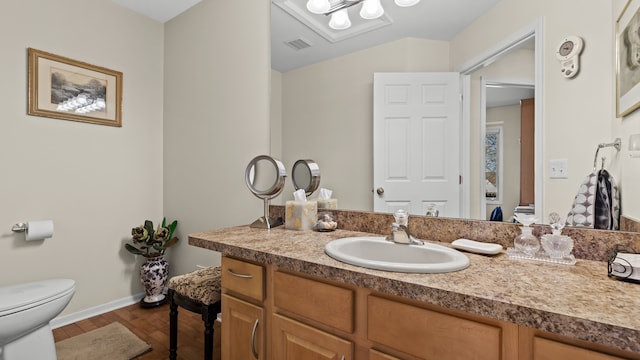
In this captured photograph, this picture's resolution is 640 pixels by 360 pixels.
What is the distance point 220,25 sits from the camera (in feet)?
7.22

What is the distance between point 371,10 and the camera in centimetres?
140

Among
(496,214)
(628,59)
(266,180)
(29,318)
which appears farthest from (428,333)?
(29,318)

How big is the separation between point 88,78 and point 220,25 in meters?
1.11

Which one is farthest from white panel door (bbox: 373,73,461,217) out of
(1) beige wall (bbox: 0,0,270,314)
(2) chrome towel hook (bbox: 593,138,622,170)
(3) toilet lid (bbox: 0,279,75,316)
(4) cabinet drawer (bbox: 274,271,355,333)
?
(3) toilet lid (bbox: 0,279,75,316)

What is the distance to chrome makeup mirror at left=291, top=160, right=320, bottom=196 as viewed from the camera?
5.32 feet

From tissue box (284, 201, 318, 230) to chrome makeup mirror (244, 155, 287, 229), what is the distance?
0.12 metres

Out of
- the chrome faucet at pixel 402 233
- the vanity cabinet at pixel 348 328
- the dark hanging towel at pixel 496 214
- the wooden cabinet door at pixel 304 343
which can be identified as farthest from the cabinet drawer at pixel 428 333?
the dark hanging towel at pixel 496 214

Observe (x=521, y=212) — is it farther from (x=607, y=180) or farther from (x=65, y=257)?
(x=65, y=257)

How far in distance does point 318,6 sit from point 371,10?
1.09 ft

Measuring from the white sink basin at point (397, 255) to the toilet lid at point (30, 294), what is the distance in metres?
1.51

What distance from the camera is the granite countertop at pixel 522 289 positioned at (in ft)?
1.76

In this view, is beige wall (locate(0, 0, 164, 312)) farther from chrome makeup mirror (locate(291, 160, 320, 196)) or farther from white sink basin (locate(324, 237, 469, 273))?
white sink basin (locate(324, 237, 469, 273))

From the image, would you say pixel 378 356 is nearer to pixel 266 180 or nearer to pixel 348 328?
pixel 348 328

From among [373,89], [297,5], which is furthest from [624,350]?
[297,5]
